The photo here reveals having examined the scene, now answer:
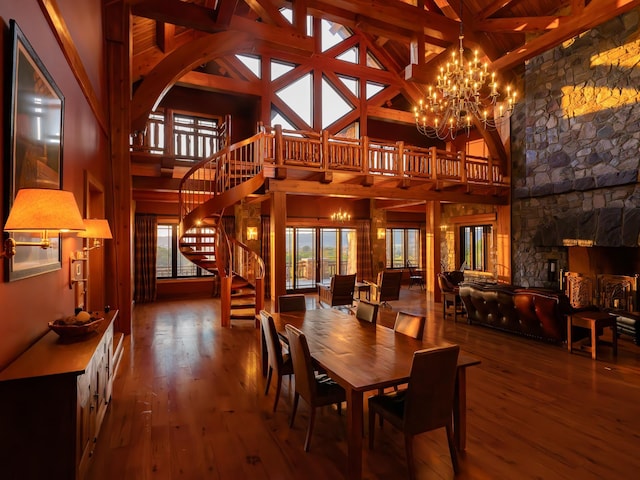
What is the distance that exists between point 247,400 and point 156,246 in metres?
7.01

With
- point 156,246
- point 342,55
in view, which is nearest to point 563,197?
point 342,55

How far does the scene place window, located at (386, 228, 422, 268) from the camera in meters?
12.3

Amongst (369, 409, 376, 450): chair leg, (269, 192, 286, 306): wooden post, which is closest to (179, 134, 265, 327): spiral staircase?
(269, 192, 286, 306): wooden post

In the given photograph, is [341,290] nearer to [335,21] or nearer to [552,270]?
[552,270]

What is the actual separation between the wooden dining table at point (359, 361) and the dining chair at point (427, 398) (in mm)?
112

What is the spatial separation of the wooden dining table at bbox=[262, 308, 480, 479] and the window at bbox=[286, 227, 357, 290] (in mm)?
6954

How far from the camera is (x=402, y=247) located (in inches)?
492

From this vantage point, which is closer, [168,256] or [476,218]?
[168,256]

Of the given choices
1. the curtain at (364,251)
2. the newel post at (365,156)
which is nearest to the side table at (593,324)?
the newel post at (365,156)

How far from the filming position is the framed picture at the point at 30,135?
1777mm

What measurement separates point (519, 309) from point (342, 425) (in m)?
3.46

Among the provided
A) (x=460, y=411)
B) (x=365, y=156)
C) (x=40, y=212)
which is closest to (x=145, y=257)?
(x=365, y=156)

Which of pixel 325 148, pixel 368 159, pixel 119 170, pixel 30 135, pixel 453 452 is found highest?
pixel 325 148

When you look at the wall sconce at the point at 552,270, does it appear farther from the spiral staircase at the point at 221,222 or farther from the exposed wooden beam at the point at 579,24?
the spiral staircase at the point at 221,222
